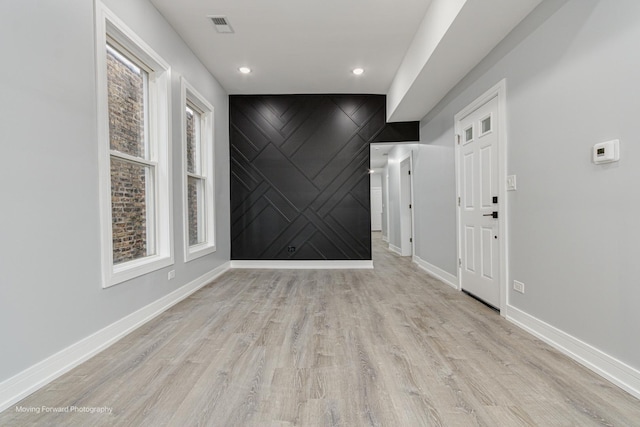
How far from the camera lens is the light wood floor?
144cm

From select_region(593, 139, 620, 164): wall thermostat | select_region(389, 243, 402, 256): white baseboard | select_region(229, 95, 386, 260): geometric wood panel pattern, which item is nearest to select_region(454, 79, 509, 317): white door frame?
select_region(593, 139, 620, 164): wall thermostat

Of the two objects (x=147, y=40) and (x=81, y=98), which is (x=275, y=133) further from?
(x=81, y=98)

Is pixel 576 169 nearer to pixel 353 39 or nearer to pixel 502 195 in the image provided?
pixel 502 195

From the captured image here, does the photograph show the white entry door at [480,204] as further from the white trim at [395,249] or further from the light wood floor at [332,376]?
the white trim at [395,249]

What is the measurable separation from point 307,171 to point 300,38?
7.09 ft

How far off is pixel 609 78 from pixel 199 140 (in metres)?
4.35

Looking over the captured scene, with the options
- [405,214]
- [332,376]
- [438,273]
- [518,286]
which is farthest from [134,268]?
[405,214]

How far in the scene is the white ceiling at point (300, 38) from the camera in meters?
2.93

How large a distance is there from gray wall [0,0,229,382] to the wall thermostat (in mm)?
3287

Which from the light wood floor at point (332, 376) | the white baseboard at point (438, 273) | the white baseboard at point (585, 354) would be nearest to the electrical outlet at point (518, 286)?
the white baseboard at point (585, 354)

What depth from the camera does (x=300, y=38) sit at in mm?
3469

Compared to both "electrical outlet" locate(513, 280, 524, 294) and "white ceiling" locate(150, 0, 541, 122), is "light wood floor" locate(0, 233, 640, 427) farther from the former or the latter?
"white ceiling" locate(150, 0, 541, 122)

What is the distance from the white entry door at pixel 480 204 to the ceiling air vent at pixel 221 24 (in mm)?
2865

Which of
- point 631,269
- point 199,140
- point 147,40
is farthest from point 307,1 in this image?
point 631,269
